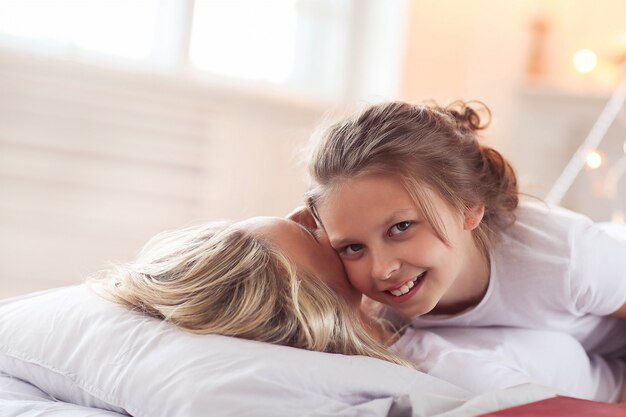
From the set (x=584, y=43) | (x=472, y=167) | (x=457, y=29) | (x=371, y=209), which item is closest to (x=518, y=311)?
(x=472, y=167)

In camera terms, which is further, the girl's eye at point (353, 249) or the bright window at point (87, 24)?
the bright window at point (87, 24)

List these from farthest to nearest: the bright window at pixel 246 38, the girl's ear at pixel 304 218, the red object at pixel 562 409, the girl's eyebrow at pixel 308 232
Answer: the bright window at pixel 246 38 < the girl's ear at pixel 304 218 < the girl's eyebrow at pixel 308 232 < the red object at pixel 562 409

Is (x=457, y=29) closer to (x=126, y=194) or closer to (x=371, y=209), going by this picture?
(x=126, y=194)

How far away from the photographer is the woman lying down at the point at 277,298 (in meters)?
1.00

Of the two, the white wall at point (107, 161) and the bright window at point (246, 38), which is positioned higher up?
the bright window at point (246, 38)

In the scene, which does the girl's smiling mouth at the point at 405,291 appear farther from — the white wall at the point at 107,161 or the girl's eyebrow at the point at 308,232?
the white wall at the point at 107,161

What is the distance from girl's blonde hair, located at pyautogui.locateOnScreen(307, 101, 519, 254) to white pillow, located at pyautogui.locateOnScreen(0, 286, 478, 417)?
354mm

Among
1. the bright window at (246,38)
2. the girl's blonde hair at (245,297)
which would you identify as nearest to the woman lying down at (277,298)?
the girl's blonde hair at (245,297)

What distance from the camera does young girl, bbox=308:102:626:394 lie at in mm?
1220

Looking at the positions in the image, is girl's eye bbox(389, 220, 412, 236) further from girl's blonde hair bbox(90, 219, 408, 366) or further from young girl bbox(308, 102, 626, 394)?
girl's blonde hair bbox(90, 219, 408, 366)

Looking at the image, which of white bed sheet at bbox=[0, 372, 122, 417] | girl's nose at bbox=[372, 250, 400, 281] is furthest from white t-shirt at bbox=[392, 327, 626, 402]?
white bed sheet at bbox=[0, 372, 122, 417]

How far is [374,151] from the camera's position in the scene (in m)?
1.23

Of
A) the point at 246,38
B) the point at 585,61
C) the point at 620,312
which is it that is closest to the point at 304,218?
the point at 620,312

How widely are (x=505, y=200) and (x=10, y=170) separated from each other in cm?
181
